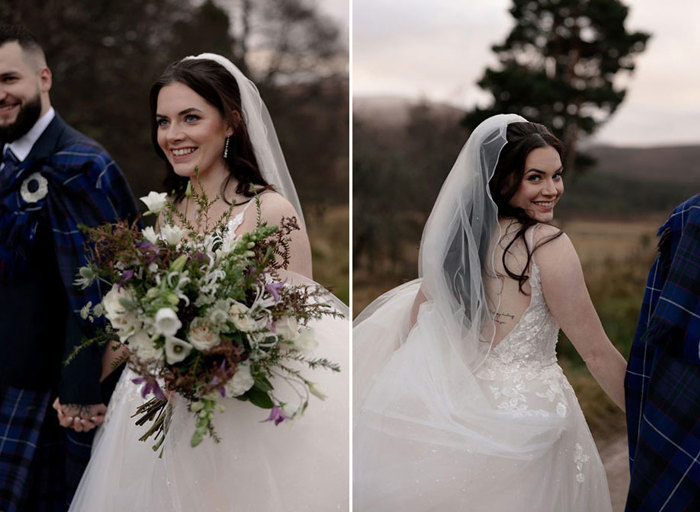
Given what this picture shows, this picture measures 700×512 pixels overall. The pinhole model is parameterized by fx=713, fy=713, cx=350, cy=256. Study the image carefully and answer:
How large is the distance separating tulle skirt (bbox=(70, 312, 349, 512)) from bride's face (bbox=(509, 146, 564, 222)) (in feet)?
3.23

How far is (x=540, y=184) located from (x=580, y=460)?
3.53 feet

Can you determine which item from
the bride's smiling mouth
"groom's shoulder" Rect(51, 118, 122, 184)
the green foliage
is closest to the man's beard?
"groom's shoulder" Rect(51, 118, 122, 184)

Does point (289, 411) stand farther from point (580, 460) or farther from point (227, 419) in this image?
point (580, 460)

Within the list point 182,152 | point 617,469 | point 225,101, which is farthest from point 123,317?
point 617,469

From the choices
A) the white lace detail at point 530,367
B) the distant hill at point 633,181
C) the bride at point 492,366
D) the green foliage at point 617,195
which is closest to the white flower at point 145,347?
the bride at point 492,366

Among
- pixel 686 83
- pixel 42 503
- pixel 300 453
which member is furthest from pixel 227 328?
pixel 686 83

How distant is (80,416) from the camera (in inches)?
122

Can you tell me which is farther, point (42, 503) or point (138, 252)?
point (42, 503)

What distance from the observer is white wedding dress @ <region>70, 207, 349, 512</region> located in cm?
245

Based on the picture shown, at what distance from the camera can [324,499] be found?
2.52 meters

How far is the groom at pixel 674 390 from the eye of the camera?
2.35m

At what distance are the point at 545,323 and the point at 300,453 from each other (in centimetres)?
107

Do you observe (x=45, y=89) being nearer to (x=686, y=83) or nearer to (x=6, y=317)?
(x=6, y=317)

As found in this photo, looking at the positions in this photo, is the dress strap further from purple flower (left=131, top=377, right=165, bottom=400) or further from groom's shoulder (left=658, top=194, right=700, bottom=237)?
purple flower (left=131, top=377, right=165, bottom=400)
